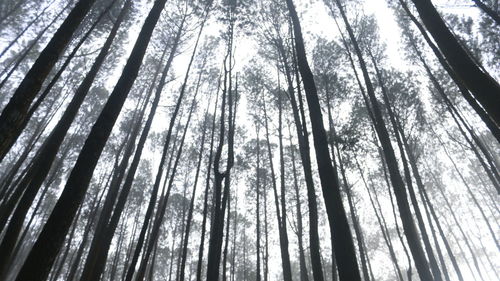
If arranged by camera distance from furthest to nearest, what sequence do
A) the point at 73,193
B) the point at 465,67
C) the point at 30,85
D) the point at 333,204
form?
the point at 333,204 < the point at 465,67 < the point at 30,85 < the point at 73,193

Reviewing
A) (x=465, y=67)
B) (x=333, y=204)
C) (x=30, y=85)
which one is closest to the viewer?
(x=30, y=85)

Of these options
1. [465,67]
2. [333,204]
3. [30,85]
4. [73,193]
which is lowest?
[73,193]

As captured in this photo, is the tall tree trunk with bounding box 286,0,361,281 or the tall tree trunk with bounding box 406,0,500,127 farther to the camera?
the tall tree trunk with bounding box 286,0,361,281

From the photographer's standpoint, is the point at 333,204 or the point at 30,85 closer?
the point at 30,85

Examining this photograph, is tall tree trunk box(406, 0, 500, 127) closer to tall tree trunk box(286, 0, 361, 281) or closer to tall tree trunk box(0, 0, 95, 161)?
tall tree trunk box(286, 0, 361, 281)

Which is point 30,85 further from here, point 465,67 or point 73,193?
point 465,67

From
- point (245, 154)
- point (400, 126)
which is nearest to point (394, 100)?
point (400, 126)

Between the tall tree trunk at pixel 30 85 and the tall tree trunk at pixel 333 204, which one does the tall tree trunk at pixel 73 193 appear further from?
the tall tree trunk at pixel 333 204

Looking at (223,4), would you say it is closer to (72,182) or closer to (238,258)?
(72,182)

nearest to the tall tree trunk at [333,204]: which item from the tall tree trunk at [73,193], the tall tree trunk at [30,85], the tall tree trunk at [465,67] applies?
the tall tree trunk at [465,67]

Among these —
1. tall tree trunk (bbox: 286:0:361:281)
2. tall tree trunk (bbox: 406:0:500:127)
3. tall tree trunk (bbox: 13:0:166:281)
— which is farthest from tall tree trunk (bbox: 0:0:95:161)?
tall tree trunk (bbox: 406:0:500:127)

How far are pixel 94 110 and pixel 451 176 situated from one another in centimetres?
3225

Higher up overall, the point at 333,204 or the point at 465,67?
the point at 465,67

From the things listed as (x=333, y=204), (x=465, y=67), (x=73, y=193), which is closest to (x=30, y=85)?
(x=73, y=193)
